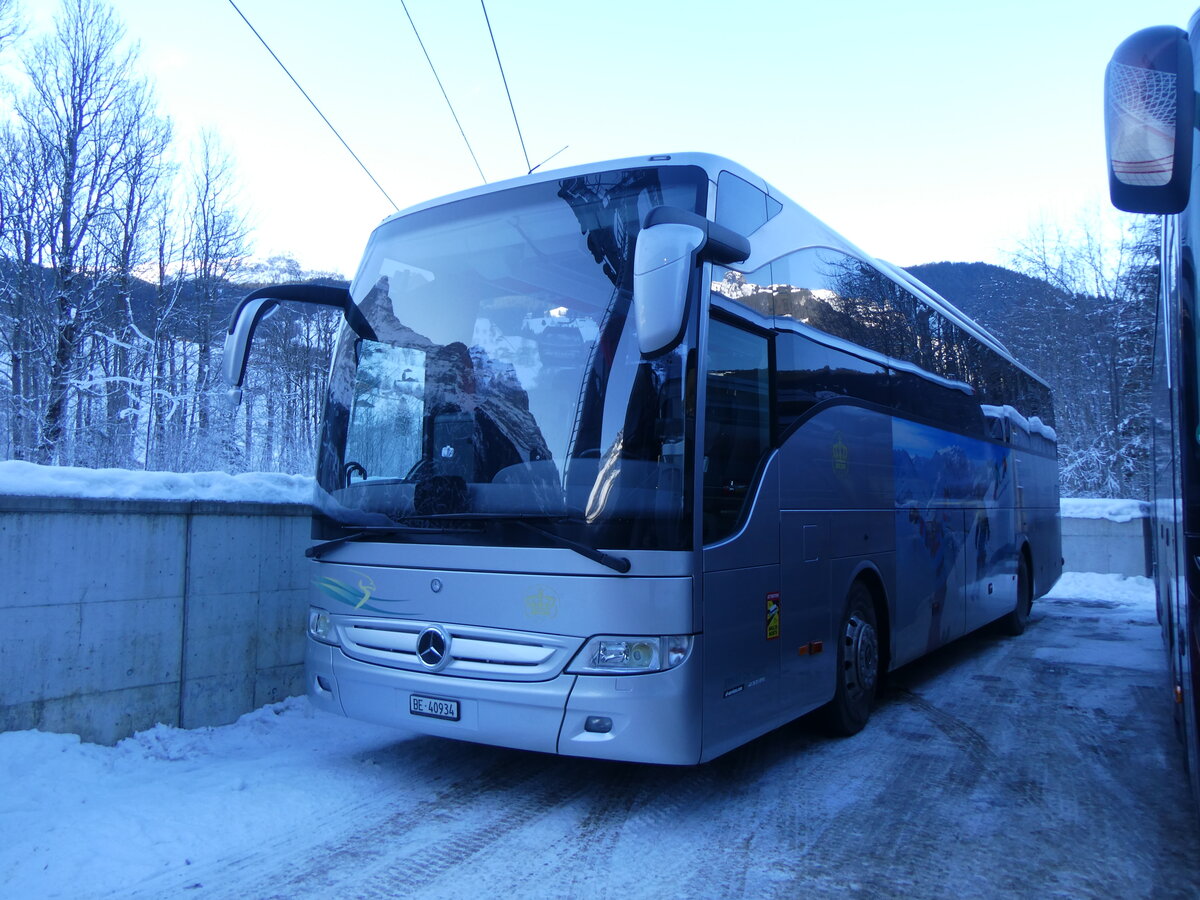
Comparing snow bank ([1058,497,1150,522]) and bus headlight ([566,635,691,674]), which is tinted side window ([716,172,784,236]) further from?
snow bank ([1058,497,1150,522])

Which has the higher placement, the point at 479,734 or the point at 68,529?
the point at 68,529

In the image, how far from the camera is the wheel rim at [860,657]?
6516mm

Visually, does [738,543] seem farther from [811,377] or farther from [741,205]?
[741,205]

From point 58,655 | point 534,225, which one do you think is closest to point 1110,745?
point 534,225

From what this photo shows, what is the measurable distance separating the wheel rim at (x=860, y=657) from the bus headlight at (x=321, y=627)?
11.8 ft

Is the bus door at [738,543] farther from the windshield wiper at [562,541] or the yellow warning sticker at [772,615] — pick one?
the windshield wiper at [562,541]

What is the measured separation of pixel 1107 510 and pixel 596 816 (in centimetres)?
1975

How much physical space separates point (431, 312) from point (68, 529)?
2.64m

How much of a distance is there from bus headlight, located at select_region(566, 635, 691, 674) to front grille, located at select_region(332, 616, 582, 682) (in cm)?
12

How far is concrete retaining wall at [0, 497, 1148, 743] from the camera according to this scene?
529 centimetres

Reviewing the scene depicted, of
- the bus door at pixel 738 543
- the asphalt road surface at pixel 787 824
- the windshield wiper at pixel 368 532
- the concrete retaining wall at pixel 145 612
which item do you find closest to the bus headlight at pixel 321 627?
the windshield wiper at pixel 368 532

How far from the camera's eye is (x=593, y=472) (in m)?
4.54

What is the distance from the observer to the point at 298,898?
3730 mm

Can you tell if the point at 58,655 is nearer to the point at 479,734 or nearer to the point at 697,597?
the point at 479,734
